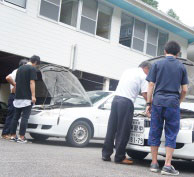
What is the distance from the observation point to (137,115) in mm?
5910

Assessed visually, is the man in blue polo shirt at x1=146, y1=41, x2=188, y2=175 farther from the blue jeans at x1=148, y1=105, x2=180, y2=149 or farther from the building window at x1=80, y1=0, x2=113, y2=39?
the building window at x1=80, y1=0, x2=113, y2=39

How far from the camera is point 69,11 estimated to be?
1438cm

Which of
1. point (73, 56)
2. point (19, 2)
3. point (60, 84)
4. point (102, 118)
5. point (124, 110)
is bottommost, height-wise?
point (102, 118)

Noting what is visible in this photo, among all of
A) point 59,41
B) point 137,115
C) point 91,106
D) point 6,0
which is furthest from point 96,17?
point 137,115

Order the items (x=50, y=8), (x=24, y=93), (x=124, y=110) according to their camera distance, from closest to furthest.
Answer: (x=124, y=110), (x=24, y=93), (x=50, y=8)

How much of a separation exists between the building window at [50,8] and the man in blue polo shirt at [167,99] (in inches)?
364

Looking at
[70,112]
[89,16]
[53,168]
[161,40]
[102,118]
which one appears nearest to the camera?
[53,168]

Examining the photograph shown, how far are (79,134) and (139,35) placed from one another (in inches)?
419

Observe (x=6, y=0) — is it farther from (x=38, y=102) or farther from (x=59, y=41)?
(x=38, y=102)

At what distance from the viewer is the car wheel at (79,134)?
743 cm

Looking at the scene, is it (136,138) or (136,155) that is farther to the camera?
(136,155)

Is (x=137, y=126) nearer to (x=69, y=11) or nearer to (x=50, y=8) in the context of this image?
(x=50, y=8)

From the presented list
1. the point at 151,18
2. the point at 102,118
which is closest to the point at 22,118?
the point at 102,118

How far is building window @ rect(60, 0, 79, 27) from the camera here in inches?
559
